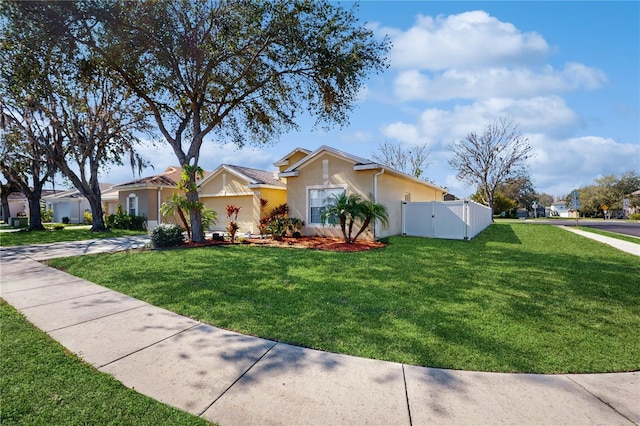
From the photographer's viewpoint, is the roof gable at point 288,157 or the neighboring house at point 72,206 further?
the neighboring house at point 72,206

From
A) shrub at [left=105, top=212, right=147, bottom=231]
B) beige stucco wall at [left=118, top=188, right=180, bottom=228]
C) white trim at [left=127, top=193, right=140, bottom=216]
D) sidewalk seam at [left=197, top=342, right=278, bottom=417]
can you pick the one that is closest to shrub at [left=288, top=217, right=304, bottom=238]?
sidewalk seam at [left=197, top=342, right=278, bottom=417]

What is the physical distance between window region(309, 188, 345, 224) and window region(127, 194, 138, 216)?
14715 millimetres

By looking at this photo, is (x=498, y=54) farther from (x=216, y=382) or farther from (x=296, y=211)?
(x=216, y=382)

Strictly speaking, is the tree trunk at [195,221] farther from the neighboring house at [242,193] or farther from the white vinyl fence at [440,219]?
the white vinyl fence at [440,219]

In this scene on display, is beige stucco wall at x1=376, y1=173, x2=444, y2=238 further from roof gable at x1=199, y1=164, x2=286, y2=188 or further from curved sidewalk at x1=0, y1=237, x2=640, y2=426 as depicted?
curved sidewalk at x1=0, y1=237, x2=640, y2=426

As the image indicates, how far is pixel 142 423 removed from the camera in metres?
2.41

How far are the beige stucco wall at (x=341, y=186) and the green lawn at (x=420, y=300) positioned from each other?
381 cm

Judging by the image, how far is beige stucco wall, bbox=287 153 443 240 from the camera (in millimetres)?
13039

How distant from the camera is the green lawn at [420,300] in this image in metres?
3.71

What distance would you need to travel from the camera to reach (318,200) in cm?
1429

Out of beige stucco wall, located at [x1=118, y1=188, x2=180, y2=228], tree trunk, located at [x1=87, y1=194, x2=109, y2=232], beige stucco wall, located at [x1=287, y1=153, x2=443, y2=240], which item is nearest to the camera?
beige stucco wall, located at [x1=287, y1=153, x2=443, y2=240]

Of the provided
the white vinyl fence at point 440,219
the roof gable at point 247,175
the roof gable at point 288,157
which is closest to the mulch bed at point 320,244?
the white vinyl fence at point 440,219

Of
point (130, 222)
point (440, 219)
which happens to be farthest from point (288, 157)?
point (130, 222)

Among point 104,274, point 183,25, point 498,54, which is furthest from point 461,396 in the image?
point 183,25
